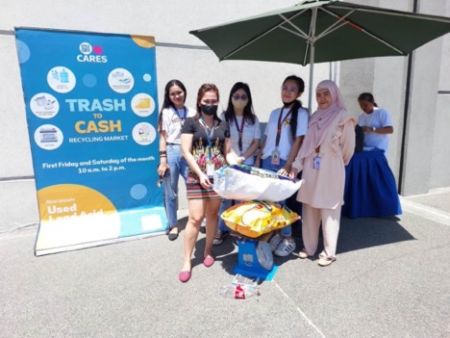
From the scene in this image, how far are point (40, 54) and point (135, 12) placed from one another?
1.28m

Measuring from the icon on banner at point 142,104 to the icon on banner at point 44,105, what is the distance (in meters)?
0.83

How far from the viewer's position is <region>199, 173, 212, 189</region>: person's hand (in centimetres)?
279

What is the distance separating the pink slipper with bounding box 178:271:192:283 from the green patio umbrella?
7.17ft

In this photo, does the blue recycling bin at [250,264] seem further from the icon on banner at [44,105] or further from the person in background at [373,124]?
the icon on banner at [44,105]

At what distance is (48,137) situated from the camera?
3.56 m

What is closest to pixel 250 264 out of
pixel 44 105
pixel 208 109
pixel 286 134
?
pixel 286 134

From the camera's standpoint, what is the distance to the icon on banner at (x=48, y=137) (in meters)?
3.52

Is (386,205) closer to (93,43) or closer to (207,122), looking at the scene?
(207,122)

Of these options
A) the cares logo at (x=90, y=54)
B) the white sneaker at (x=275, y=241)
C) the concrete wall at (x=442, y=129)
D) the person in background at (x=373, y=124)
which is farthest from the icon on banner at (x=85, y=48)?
the concrete wall at (x=442, y=129)

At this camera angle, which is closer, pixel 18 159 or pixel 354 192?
pixel 18 159

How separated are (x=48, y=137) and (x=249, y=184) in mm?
2353

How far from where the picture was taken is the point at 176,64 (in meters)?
4.36

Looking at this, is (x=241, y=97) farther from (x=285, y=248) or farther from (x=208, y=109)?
(x=285, y=248)

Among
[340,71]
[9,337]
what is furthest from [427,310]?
[340,71]
